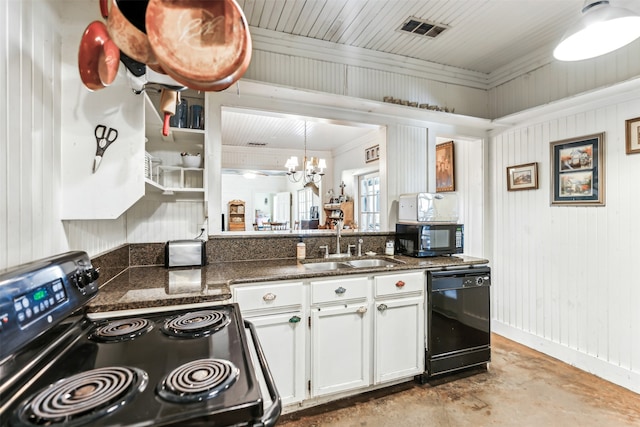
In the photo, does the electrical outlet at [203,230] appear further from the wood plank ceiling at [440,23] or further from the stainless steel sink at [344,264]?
the wood plank ceiling at [440,23]

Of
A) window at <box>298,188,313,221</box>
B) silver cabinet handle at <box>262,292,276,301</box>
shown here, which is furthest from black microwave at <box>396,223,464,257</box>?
window at <box>298,188,313,221</box>

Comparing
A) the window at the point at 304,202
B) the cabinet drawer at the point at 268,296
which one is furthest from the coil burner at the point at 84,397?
the window at the point at 304,202

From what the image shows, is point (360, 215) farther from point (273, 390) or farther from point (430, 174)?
point (273, 390)

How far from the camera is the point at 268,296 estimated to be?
1.86 meters

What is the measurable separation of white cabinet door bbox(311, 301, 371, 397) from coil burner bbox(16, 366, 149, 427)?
52.3 inches

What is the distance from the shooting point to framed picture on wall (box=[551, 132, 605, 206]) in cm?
243

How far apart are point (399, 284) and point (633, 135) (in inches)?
80.6

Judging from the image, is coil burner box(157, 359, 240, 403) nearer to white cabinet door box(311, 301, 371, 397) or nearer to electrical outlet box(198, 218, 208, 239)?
white cabinet door box(311, 301, 371, 397)

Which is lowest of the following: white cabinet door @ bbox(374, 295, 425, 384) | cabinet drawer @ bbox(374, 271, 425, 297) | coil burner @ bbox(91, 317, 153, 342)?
white cabinet door @ bbox(374, 295, 425, 384)

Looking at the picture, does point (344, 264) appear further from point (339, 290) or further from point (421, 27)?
point (421, 27)

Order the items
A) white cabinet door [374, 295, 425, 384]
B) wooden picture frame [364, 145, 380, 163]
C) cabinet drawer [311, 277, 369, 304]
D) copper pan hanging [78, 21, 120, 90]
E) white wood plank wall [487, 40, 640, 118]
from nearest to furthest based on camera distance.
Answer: copper pan hanging [78, 21, 120, 90]
cabinet drawer [311, 277, 369, 304]
white cabinet door [374, 295, 425, 384]
white wood plank wall [487, 40, 640, 118]
wooden picture frame [364, 145, 380, 163]

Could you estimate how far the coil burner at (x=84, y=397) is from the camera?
2.00ft

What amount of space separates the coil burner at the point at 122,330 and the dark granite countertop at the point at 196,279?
187 millimetres

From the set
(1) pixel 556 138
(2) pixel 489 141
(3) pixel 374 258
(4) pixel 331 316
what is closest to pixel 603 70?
(1) pixel 556 138
